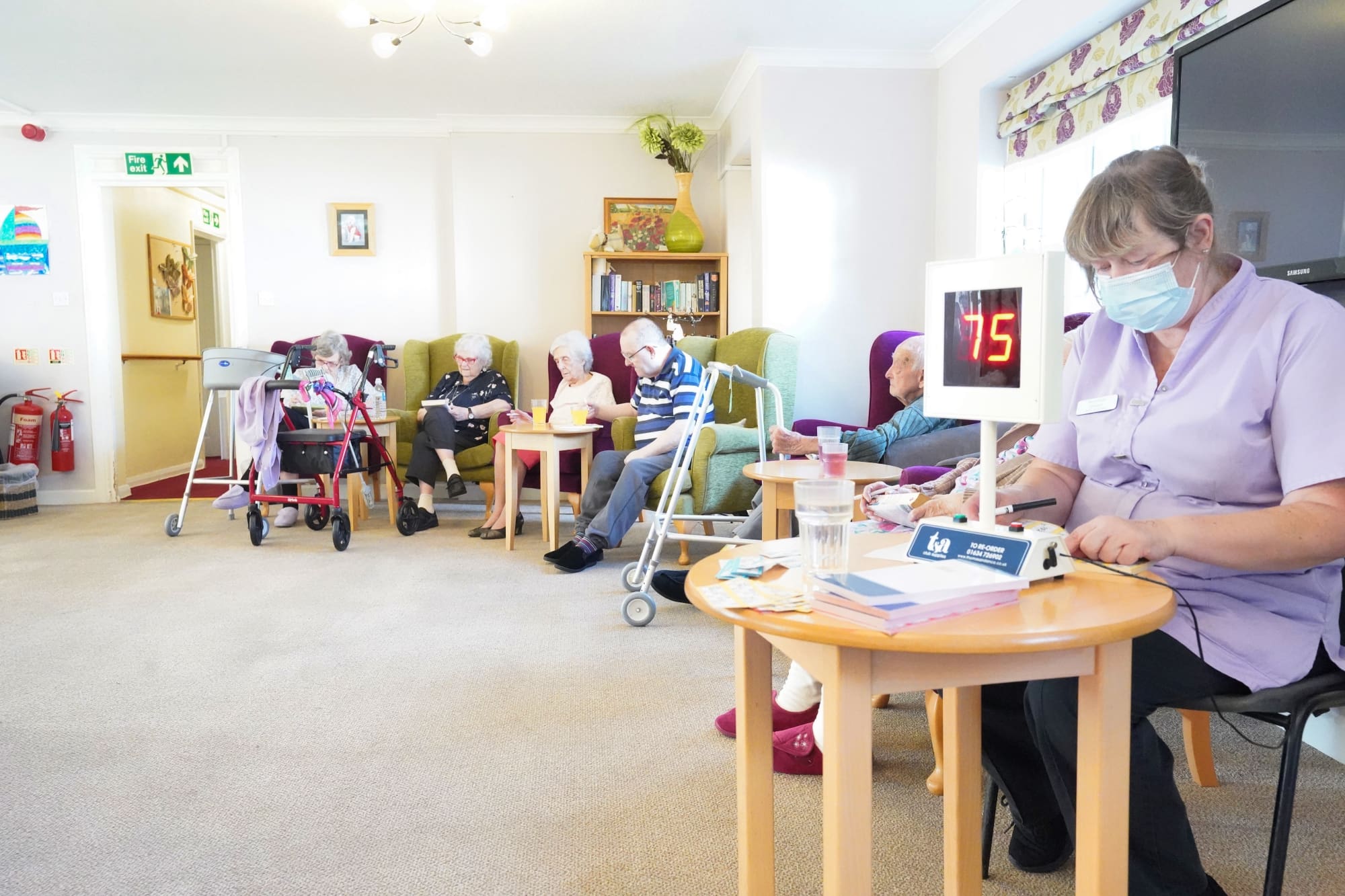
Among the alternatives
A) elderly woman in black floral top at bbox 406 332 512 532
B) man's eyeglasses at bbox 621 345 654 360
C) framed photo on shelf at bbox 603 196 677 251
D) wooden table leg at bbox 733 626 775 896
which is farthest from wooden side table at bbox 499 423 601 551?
wooden table leg at bbox 733 626 775 896

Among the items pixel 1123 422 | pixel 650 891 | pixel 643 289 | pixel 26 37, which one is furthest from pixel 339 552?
pixel 1123 422

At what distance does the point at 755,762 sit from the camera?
1173 mm

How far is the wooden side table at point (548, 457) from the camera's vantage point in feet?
13.2

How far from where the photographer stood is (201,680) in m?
2.45

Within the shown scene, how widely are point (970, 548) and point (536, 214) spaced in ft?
16.8

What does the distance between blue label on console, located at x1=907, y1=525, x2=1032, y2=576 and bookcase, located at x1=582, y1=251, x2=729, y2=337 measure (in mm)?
4540

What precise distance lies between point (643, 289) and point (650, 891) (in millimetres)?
4577

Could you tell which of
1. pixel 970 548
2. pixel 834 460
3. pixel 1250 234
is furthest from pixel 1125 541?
Result: pixel 1250 234

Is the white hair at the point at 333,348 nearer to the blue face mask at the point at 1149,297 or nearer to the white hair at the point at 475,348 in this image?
the white hair at the point at 475,348

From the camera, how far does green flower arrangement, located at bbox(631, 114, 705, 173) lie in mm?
5438

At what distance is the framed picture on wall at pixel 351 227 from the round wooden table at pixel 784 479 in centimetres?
402

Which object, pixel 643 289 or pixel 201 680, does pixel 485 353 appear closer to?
pixel 643 289

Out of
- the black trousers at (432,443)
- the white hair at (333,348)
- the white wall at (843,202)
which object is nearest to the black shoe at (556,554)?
the black trousers at (432,443)

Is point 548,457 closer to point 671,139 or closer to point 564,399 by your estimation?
point 564,399
